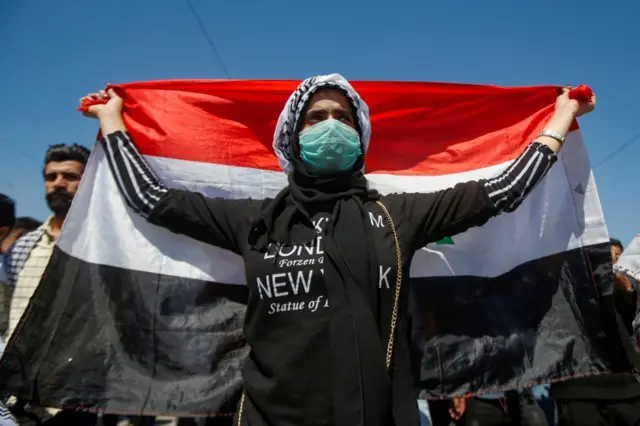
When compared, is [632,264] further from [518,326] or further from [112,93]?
[112,93]

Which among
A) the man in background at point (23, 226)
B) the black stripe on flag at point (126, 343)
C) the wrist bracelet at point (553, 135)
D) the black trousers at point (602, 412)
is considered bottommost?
the black trousers at point (602, 412)

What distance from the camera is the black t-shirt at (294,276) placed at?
1867mm

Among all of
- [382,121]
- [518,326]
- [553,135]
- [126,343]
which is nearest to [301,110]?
[382,121]

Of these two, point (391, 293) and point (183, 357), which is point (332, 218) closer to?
point (391, 293)

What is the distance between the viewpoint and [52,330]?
8.04ft

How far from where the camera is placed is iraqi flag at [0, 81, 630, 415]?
246cm

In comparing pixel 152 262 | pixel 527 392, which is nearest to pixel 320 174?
pixel 152 262

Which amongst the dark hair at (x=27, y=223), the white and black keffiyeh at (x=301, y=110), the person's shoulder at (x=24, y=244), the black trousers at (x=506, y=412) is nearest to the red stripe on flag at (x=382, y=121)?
the white and black keffiyeh at (x=301, y=110)

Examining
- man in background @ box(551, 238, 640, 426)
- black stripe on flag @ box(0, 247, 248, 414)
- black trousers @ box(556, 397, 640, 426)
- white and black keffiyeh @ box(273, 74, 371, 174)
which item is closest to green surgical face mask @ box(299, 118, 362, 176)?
white and black keffiyeh @ box(273, 74, 371, 174)

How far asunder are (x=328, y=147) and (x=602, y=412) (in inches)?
115

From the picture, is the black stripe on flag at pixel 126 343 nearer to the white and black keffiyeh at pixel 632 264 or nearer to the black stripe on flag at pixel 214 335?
the black stripe on flag at pixel 214 335

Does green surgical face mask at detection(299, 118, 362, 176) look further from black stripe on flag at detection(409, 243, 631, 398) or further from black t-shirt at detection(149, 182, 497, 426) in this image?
black stripe on flag at detection(409, 243, 631, 398)

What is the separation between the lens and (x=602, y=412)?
12.4ft

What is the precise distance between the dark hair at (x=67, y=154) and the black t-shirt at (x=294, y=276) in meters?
1.39
